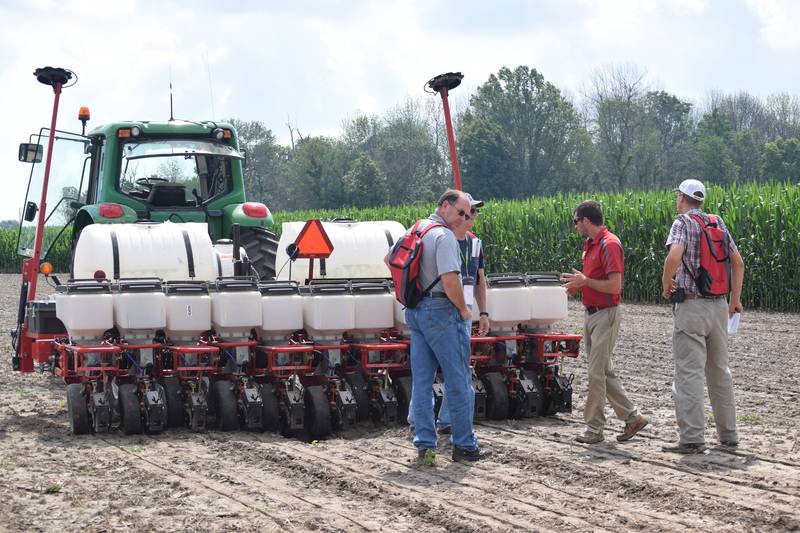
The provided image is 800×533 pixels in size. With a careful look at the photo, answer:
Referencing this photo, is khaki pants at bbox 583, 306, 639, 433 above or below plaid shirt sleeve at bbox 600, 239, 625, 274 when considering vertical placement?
below

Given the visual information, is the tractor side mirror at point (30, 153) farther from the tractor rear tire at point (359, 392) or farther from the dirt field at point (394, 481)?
the tractor rear tire at point (359, 392)

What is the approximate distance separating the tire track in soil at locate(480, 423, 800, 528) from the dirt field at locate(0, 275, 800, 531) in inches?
0.5

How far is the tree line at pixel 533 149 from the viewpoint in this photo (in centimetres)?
6844

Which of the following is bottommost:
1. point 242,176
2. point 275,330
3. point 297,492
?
point 297,492

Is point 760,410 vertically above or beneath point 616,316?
beneath

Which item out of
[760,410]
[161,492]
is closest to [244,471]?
[161,492]

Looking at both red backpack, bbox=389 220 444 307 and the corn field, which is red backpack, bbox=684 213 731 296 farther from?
the corn field

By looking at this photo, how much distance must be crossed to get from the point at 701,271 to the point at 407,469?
2.56m

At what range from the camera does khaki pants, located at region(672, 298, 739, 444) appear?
7.94 m

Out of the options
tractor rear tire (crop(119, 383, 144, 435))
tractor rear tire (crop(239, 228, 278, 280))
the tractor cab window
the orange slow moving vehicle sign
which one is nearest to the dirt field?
tractor rear tire (crop(119, 383, 144, 435))

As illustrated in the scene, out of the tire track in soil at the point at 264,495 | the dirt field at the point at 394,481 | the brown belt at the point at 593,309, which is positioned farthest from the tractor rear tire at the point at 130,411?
the brown belt at the point at 593,309

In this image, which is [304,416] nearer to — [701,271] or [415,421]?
[415,421]

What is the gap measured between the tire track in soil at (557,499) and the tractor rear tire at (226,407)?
1.64 m

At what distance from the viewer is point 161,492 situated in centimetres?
680
